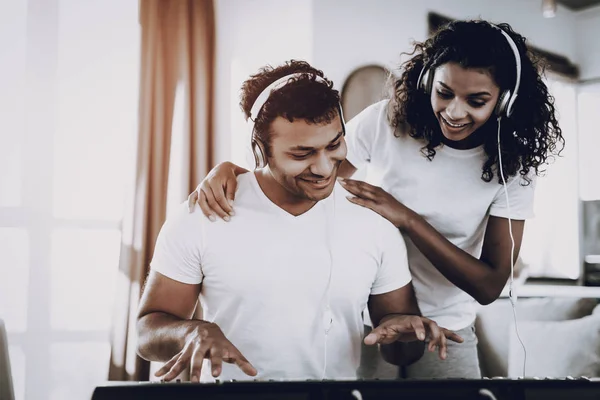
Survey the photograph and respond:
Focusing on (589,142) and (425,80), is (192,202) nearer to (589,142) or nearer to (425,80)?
(425,80)

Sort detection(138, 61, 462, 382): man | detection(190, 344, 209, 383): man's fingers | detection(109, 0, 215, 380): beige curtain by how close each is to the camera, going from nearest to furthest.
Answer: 1. detection(190, 344, 209, 383): man's fingers
2. detection(138, 61, 462, 382): man
3. detection(109, 0, 215, 380): beige curtain

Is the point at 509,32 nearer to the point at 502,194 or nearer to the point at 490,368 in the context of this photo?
the point at 502,194

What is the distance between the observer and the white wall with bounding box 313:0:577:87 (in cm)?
140

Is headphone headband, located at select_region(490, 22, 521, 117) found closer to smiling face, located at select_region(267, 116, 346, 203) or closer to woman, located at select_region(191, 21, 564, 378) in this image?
woman, located at select_region(191, 21, 564, 378)

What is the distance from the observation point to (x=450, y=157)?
130 cm

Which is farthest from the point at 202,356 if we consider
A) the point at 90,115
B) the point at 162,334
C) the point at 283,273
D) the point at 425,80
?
the point at 90,115

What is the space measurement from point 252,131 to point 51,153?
899 millimetres

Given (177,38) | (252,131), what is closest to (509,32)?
(252,131)

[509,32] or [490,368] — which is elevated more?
[509,32]

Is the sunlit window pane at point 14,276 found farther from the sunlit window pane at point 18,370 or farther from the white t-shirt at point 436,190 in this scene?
the white t-shirt at point 436,190

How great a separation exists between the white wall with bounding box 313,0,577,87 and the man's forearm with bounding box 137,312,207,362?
684 millimetres

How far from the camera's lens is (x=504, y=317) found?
139 centimetres

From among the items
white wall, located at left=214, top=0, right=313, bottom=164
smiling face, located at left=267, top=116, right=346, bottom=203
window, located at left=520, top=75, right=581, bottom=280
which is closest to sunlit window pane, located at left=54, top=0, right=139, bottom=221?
white wall, located at left=214, top=0, right=313, bottom=164

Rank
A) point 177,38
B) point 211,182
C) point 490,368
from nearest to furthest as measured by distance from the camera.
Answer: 1. point 211,182
2. point 490,368
3. point 177,38
